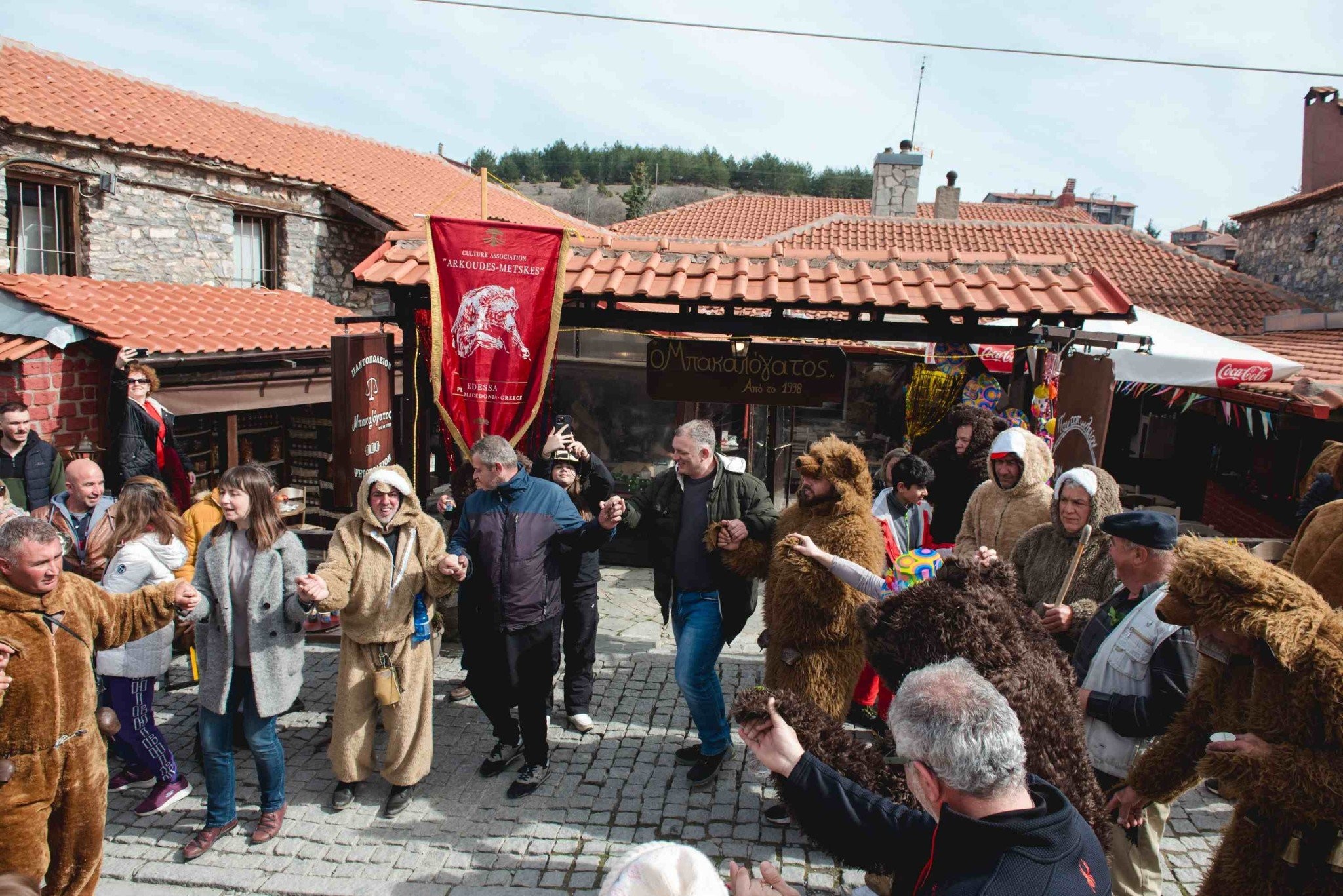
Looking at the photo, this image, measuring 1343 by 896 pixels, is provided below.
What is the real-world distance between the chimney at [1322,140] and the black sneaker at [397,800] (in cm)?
1906

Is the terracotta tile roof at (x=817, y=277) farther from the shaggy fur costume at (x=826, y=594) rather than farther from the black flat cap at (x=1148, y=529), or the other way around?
the black flat cap at (x=1148, y=529)

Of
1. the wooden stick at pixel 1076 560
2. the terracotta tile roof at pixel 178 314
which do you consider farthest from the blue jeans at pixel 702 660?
the terracotta tile roof at pixel 178 314

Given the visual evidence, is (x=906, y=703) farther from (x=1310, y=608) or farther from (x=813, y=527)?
(x=813, y=527)

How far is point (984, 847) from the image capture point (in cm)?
167

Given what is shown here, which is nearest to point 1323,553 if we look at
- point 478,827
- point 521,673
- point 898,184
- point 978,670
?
Answer: point 978,670

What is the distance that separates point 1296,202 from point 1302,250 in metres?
0.94

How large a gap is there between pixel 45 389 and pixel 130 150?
175 inches

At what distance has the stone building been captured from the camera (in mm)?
14586

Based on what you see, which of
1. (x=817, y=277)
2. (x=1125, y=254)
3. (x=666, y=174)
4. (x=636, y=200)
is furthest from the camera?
(x=666, y=174)

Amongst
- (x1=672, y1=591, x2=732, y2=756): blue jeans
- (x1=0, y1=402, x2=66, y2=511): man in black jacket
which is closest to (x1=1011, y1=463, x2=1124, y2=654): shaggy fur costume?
(x1=672, y1=591, x2=732, y2=756): blue jeans

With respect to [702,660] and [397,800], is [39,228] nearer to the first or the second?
[397,800]

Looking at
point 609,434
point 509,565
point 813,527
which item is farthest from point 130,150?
point 813,527

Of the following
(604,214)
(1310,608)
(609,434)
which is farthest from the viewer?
(604,214)

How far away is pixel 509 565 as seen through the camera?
161 inches
